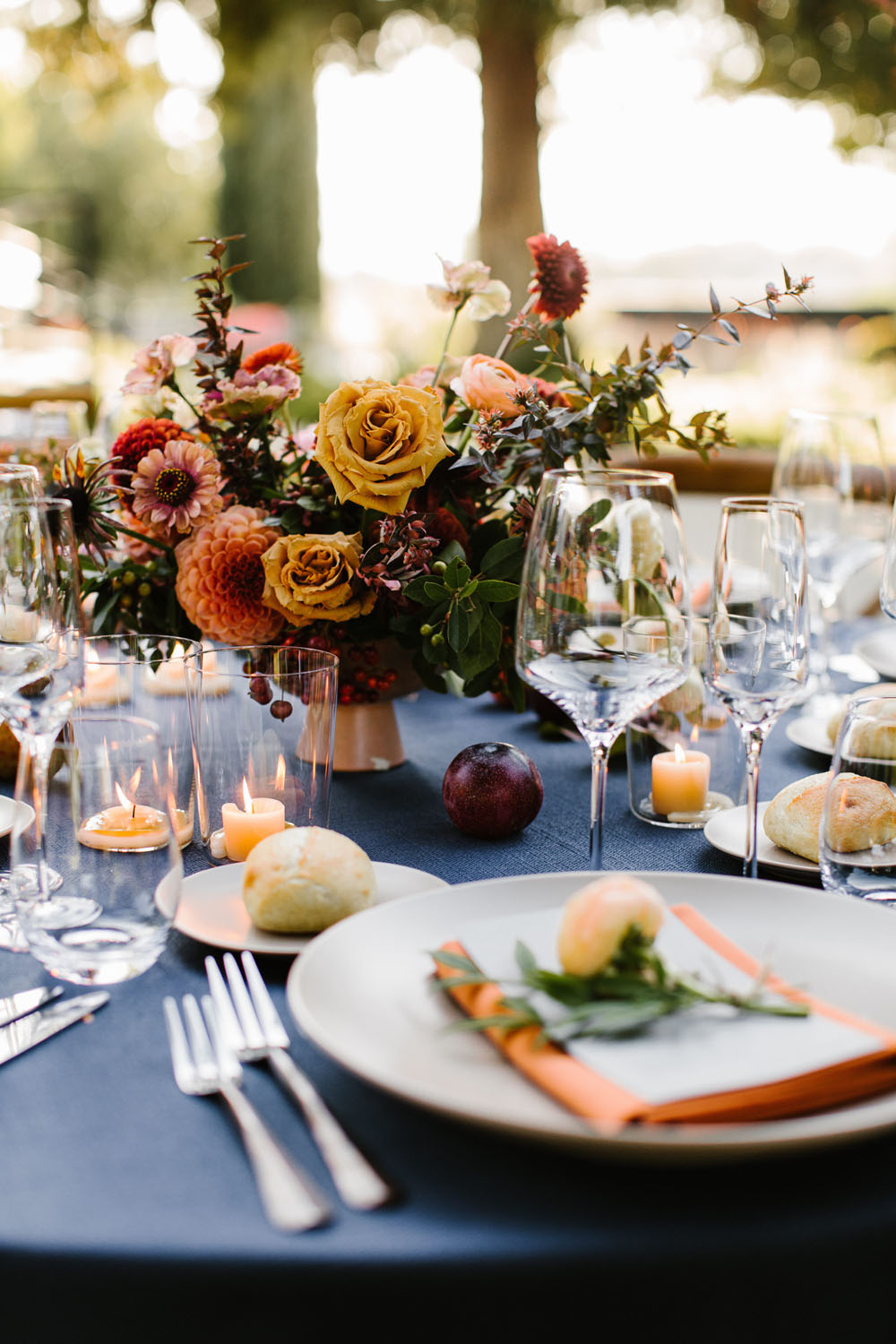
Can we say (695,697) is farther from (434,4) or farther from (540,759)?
(434,4)

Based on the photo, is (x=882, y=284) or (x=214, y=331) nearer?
(x=214, y=331)

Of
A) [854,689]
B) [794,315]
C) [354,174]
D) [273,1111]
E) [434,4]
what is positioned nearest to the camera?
[273,1111]

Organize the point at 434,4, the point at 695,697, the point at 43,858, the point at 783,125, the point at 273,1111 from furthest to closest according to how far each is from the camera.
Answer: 1. the point at 783,125
2. the point at 434,4
3. the point at 695,697
4. the point at 43,858
5. the point at 273,1111

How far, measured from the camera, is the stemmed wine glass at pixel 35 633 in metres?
0.89

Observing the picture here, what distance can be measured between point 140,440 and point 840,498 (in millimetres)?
984

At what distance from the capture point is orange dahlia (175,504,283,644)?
1221mm

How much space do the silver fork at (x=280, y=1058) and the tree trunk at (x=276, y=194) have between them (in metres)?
12.8

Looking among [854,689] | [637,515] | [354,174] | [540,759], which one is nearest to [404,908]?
[637,515]

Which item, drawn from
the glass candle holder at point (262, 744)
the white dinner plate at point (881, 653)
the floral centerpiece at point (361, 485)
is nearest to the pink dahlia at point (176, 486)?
the floral centerpiece at point (361, 485)

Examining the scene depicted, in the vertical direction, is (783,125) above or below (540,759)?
above

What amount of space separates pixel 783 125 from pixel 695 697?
22.0ft

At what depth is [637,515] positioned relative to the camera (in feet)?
2.67

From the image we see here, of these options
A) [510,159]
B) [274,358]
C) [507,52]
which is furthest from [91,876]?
[507,52]

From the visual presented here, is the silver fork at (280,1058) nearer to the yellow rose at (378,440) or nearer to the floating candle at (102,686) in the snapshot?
the floating candle at (102,686)
